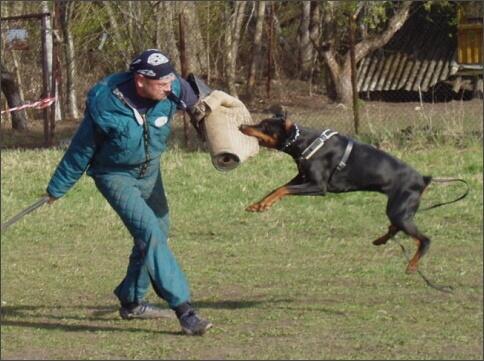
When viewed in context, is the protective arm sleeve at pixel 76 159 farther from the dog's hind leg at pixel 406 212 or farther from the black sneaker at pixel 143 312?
the dog's hind leg at pixel 406 212

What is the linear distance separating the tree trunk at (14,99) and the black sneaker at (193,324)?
11508mm

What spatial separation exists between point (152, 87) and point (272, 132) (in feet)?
3.33

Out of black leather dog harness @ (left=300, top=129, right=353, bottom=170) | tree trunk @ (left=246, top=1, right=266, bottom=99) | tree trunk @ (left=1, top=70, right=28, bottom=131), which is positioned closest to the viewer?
black leather dog harness @ (left=300, top=129, right=353, bottom=170)

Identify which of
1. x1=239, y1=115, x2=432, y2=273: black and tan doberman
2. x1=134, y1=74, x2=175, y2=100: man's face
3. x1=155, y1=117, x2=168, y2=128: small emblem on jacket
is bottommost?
x1=239, y1=115, x2=432, y2=273: black and tan doberman

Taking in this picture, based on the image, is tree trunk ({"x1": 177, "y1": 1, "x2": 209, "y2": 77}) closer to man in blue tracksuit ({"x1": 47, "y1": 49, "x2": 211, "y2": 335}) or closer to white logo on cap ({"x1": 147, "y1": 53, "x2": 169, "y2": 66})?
man in blue tracksuit ({"x1": 47, "y1": 49, "x2": 211, "y2": 335})

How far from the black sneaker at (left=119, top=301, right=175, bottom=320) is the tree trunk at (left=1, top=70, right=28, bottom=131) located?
10865 mm

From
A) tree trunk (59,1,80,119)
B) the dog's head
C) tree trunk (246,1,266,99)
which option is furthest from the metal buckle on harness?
tree trunk (246,1,266,99)

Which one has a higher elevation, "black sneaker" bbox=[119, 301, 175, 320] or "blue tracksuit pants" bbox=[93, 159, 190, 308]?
"blue tracksuit pants" bbox=[93, 159, 190, 308]

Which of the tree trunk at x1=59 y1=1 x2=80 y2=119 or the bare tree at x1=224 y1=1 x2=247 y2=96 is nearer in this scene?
the bare tree at x1=224 y1=1 x2=247 y2=96

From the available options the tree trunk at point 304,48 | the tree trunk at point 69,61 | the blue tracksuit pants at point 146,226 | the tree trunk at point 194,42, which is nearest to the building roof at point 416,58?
the tree trunk at point 304,48

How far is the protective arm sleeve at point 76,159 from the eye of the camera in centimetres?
583

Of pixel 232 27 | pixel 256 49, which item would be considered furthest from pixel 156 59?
pixel 256 49

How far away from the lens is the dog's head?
6301 millimetres

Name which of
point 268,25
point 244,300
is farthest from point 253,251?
point 268,25
